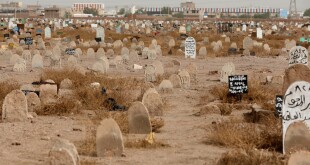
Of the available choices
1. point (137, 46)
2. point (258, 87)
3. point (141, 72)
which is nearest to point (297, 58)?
point (258, 87)

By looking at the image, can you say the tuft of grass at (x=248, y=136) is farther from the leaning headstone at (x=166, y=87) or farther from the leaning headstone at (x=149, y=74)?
the leaning headstone at (x=149, y=74)

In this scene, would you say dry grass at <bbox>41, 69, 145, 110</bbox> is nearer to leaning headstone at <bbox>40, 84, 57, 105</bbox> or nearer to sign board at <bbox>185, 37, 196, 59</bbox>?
leaning headstone at <bbox>40, 84, 57, 105</bbox>

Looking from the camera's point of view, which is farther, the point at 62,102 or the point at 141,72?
the point at 141,72

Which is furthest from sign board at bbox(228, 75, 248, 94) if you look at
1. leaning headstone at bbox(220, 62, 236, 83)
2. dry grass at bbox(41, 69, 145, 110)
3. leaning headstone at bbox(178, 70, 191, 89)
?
leaning headstone at bbox(220, 62, 236, 83)

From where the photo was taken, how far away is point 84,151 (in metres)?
9.82

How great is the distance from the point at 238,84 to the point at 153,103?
2181mm

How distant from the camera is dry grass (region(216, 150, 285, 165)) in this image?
28.8 feet

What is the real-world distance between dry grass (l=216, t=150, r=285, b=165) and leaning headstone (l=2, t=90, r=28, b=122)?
4.48 meters

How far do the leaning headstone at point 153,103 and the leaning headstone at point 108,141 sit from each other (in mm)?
3654

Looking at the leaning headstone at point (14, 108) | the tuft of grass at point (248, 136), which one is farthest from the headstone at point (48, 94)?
the tuft of grass at point (248, 136)

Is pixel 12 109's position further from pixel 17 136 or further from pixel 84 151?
pixel 84 151

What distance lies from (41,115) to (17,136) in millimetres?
2154

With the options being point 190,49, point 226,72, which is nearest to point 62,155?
point 226,72

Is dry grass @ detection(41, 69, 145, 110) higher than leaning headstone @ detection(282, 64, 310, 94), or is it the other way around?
leaning headstone @ detection(282, 64, 310, 94)
